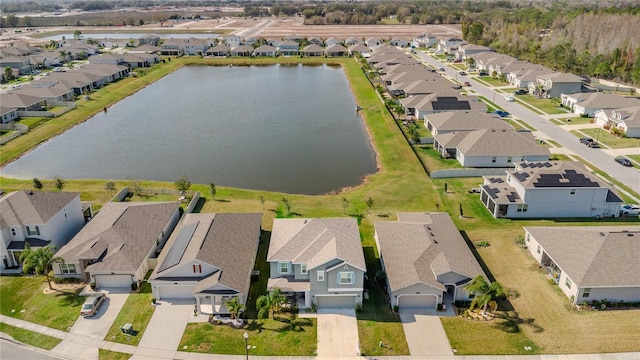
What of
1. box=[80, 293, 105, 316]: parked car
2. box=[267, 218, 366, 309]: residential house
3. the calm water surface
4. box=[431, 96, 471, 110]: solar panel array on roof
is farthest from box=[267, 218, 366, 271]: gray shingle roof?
box=[431, 96, 471, 110]: solar panel array on roof

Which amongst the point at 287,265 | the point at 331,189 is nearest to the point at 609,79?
the point at 331,189

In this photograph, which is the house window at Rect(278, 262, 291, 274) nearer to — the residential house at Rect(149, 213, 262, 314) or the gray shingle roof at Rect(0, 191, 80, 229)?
the residential house at Rect(149, 213, 262, 314)

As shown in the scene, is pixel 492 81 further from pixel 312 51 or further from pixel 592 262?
pixel 592 262

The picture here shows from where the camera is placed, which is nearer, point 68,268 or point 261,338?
point 261,338

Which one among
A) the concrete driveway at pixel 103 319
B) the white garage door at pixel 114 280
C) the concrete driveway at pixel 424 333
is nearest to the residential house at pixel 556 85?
the concrete driveway at pixel 424 333

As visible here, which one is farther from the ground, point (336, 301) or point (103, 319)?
point (336, 301)

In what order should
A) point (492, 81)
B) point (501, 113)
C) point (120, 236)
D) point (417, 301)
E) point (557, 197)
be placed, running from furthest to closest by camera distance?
1. point (492, 81)
2. point (501, 113)
3. point (557, 197)
4. point (120, 236)
5. point (417, 301)

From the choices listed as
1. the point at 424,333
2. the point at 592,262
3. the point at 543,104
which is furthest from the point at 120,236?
the point at 543,104
